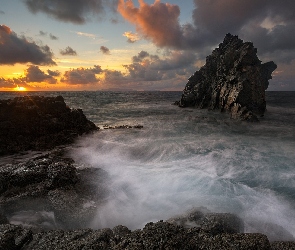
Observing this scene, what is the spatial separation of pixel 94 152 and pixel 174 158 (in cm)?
676

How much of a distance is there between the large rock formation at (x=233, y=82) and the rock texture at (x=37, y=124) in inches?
1099

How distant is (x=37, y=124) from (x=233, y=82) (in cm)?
3886

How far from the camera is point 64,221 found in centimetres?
815

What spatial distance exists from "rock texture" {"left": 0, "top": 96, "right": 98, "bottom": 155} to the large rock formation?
27903 mm

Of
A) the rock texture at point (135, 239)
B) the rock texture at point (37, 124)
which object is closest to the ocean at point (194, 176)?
the rock texture at point (135, 239)

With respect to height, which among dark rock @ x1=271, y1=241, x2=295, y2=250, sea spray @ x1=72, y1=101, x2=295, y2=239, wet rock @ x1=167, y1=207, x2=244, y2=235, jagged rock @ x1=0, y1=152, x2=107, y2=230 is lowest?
sea spray @ x1=72, y1=101, x2=295, y2=239

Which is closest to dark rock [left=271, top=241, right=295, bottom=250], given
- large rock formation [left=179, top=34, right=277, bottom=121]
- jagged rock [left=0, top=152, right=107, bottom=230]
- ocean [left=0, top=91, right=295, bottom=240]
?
ocean [left=0, top=91, right=295, bottom=240]

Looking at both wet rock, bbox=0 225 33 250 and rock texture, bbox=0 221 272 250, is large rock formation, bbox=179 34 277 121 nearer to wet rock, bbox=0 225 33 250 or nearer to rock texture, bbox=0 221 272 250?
rock texture, bbox=0 221 272 250

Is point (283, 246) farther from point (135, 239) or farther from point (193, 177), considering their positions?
point (193, 177)

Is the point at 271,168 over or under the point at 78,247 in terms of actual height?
under

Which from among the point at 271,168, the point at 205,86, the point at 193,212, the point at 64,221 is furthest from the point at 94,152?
the point at 205,86

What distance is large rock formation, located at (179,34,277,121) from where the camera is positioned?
136 feet

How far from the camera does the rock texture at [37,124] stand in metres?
18.6

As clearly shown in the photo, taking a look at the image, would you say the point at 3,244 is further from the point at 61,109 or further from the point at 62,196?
the point at 61,109
